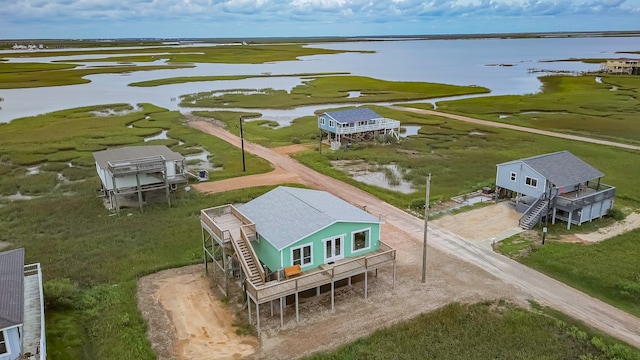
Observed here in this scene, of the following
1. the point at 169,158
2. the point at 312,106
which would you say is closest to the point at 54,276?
the point at 169,158

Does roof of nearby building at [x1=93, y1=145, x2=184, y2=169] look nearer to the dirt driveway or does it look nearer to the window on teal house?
the dirt driveway

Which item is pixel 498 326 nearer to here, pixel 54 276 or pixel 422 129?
pixel 54 276

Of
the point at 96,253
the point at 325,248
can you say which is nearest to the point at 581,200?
the point at 325,248

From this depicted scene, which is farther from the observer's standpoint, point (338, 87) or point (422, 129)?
point (338, 87)

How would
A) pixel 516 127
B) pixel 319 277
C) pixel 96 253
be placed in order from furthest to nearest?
pixel 516 127, pixel 96 253, pixel 319 277

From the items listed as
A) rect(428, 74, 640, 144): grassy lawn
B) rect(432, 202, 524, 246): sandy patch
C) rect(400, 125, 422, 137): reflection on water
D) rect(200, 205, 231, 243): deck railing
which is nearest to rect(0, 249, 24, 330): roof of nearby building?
rect(200, 205, 231, 243): deck railing

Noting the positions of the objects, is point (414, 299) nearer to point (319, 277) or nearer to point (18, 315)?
point (319, 277)

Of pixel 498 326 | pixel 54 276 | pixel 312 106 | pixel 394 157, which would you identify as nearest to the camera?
pixel 498 326
